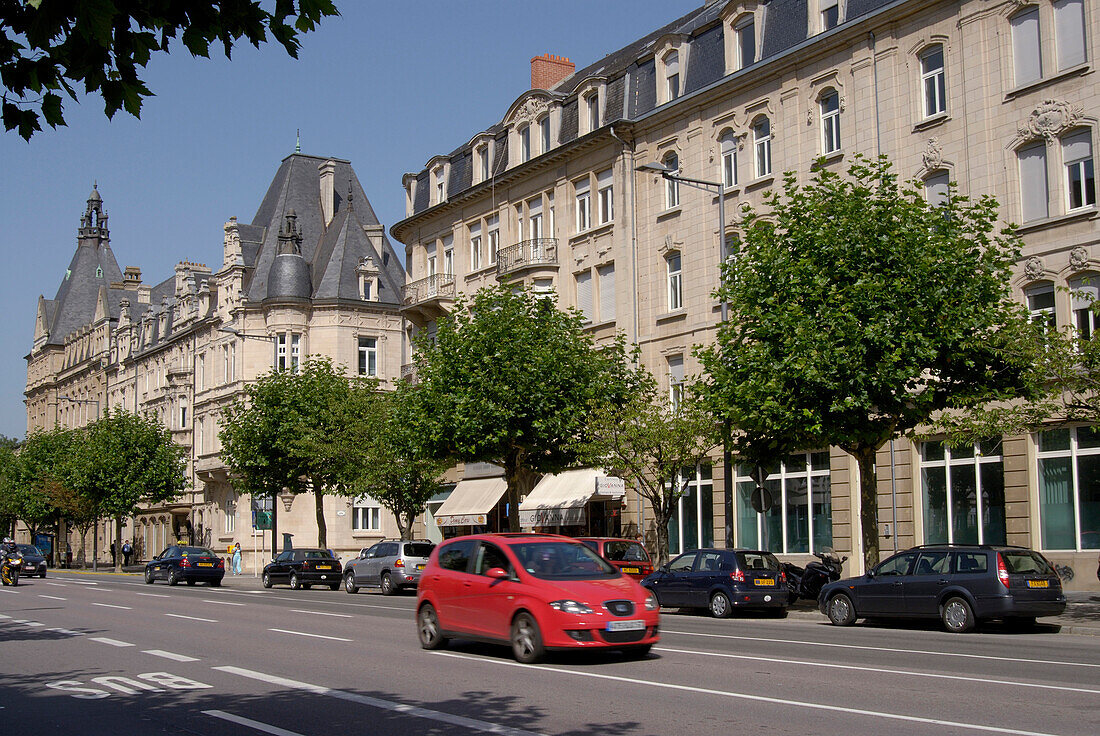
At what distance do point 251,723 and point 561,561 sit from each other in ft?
17.9

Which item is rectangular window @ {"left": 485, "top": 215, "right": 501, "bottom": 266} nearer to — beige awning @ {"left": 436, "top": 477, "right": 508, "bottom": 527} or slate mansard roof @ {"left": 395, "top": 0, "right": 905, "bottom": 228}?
slate mansard roof @ {"left": 395, "top": 0, "right": 905, "bottom": 228}

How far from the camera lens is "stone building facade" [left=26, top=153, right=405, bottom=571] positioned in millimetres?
63594

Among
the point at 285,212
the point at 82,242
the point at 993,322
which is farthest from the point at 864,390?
the point at 82,242

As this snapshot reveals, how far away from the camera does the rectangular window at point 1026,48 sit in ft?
90.2

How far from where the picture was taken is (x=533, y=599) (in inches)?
536

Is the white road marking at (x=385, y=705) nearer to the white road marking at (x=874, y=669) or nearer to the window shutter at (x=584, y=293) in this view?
the white road marking at (x=874, y=669)

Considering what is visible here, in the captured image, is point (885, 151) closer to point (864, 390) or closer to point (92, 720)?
point (864, 390)

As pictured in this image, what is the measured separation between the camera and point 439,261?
166 ft

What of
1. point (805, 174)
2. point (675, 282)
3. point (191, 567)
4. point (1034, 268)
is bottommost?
point (191, 567)

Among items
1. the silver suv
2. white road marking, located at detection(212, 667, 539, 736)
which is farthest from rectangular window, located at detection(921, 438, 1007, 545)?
white road marking, located at detection(212, 667, 539, 736)

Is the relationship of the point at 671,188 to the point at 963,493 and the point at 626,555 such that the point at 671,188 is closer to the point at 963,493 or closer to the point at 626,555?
the point at 963,493

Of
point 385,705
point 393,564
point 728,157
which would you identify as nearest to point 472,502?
point 393,564

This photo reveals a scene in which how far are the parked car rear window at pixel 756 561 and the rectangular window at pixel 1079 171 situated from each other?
1090 centimetres

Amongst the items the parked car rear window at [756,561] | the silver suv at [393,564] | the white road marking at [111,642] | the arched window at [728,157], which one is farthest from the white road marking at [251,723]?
the arched window at [728,157]
